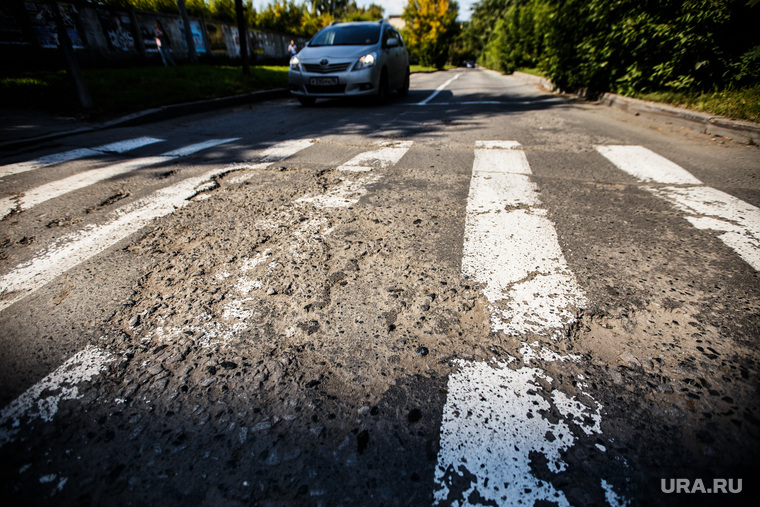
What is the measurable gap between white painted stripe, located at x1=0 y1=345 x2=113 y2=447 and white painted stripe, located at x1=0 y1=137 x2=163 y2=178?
333cm

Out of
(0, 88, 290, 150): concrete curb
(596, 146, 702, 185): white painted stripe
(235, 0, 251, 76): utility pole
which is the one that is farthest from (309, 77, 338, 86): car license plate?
(596, 146, 702, 185): white painted stripe

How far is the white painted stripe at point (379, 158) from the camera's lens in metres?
3.43

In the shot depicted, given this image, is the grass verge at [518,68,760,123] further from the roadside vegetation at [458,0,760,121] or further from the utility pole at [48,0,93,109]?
the utility pole at [48,0,93,109]

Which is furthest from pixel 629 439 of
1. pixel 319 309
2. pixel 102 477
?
pixel 102 477

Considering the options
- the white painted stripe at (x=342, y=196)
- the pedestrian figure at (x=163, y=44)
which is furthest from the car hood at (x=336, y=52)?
the pedestrian figure at (x=163, y=44)

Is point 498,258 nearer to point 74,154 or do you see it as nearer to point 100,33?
point 74,154

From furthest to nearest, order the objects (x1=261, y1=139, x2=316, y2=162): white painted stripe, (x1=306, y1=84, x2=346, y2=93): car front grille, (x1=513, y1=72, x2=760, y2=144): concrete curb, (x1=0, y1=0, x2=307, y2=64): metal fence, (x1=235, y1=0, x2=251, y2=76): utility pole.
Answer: (x1=235, y1=0, x2=251, y2=76): utility pole < (x1=0, y1=0, x2=307, y2=64): metal fence < (x1=306, y1=84, x2=346, y2=93): car front grille < (x1=513, y1=72, x2=760, y2=144): concrete curb < (x1=261, y1=139, x2=316, y2=162): white painted stripe

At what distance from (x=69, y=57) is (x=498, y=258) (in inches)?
277

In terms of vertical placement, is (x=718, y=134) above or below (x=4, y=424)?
above

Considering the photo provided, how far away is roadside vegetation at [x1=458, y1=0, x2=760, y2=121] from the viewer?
505 centimetres

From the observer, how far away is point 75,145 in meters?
4.38

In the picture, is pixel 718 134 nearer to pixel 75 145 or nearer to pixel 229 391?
pixel 229 391

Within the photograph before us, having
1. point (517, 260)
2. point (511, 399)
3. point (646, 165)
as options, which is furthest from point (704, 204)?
point (511, 399)

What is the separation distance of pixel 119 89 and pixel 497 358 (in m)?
8.59
